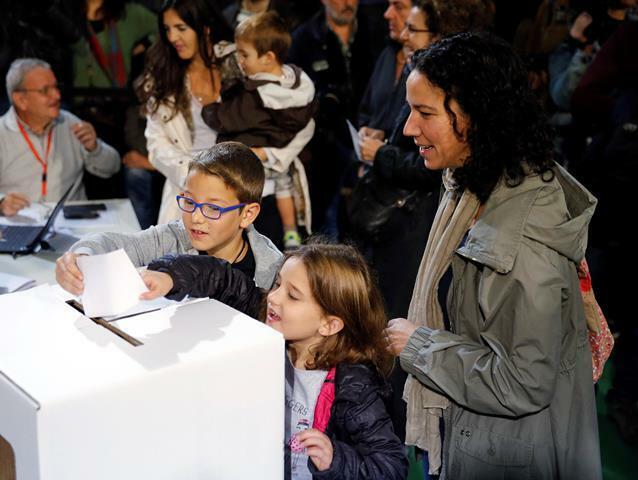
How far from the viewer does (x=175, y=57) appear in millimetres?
3043

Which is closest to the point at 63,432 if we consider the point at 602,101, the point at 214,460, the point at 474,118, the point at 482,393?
the point at 214,460

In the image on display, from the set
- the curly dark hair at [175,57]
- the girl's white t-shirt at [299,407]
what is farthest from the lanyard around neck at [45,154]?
the girl's white t-shirt at [299,407]

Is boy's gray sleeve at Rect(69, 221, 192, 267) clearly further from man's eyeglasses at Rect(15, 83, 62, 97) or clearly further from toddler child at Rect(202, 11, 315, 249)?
man's eyeglasses at Rect(15, 83, 62, 97)

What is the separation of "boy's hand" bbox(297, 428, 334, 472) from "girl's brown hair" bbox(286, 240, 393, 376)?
0.74 feet

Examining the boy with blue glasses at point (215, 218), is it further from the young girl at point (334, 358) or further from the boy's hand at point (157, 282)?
the boy's hand at point (157, 282)

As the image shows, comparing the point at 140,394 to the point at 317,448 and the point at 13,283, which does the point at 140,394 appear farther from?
the point at 13,283

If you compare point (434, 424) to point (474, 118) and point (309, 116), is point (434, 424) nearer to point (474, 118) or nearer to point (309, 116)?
point (474, 118)

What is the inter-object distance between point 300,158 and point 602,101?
1.35 metres

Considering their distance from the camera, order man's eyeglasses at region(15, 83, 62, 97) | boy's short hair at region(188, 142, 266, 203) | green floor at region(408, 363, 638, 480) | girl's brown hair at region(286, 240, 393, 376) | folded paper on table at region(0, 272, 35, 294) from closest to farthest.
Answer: girl's brown hair at region(286, 240, 393, 376) < boy's short hair at region(188, 142, 266, 203) < folded paper on table at region(0, 272, 35, 294) < green floor at region(408, 363, 638, 480) < man's eyeglasses at region(15, 83, 62, 97)

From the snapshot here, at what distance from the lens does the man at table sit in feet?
10.9

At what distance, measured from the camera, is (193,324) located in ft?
3.51

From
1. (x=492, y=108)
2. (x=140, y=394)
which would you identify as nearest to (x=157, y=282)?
(x=140, y=394)

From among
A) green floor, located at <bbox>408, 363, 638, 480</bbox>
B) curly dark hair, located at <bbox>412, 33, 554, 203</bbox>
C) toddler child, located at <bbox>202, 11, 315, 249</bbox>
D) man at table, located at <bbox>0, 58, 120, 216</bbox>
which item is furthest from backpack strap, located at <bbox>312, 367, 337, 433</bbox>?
man at table, located at <bbox>0, 58, 120, 216</bbox>

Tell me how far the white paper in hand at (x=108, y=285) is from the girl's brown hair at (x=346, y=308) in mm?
564
